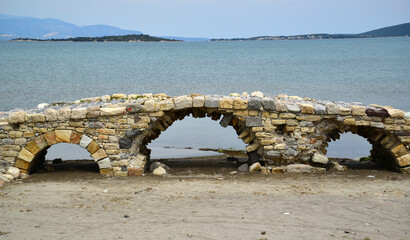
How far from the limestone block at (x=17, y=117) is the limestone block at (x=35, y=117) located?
10cm

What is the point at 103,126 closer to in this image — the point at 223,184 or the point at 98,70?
the point at 223,184

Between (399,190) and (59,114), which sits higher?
(59,114)

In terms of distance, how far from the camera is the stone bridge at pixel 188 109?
11.1 metres

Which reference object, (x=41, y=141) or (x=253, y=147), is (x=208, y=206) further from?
(x=41, y=141)

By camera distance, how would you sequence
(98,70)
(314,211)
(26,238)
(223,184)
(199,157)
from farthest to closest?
(98,70) → (199,157) → (223,184) → (314,211) → (26,238)

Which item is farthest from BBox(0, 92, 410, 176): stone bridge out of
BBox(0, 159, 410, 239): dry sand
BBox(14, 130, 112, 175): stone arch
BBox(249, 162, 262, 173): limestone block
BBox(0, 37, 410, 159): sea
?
BBox(0, 37, 410, 159): sea

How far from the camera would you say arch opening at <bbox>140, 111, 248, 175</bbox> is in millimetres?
12047

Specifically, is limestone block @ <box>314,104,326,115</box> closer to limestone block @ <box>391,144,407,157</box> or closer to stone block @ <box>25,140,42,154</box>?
limestone block @ <box>391,144,407,157</box>

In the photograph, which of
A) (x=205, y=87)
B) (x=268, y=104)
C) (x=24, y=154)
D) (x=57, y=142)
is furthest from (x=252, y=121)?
(x=205, y=87)

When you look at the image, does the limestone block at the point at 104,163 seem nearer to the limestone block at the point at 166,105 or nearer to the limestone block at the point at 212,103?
the limestone block at the point at 166,105

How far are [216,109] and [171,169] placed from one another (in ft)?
7.11

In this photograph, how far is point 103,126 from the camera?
11.2 meters

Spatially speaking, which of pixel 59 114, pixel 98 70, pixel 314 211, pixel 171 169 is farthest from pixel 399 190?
pixel 98 70

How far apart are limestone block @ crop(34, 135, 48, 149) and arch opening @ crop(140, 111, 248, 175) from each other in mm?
2467
